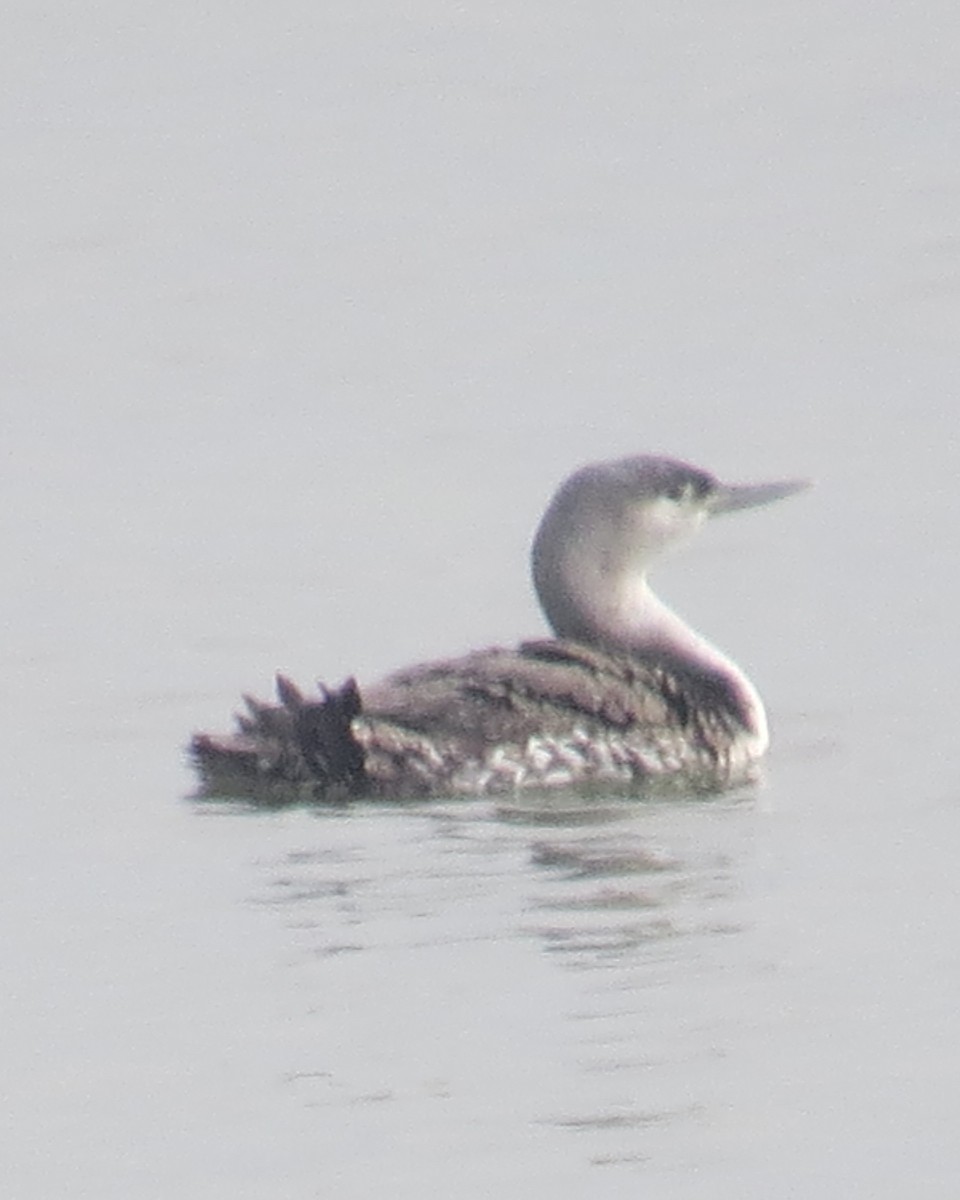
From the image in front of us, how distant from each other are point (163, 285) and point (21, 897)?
Answer: 11.7 m

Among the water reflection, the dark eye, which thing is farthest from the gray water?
the dark eye

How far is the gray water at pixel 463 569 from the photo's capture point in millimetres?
9172

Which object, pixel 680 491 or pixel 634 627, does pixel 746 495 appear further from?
pixel 634 627

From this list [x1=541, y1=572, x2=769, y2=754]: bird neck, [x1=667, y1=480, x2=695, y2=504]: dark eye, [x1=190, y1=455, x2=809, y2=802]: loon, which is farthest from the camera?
[x1=667, y1=480, x2=695, y2=504]: dark eye

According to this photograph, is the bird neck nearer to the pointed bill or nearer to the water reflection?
the pointed bill

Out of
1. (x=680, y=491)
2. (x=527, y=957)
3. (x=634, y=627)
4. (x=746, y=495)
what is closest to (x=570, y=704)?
(x=634, y=627)

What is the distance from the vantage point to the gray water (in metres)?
9.17

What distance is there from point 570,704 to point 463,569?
3.59 metres

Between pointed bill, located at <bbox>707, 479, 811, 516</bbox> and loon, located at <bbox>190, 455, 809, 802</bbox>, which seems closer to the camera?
loon, located at <bbox>190, 455, 809, 802</bbox>

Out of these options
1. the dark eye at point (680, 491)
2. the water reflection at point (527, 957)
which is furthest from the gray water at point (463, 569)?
the dark eye at point (680, 491)

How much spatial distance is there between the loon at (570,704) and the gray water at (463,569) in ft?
0.45

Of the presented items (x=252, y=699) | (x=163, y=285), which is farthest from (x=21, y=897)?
(x=163, y=285)

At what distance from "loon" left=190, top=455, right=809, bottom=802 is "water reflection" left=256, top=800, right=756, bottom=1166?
139 mm

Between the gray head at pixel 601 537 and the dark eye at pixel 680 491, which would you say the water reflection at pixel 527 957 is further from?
the dark eye at pixel 680 491
